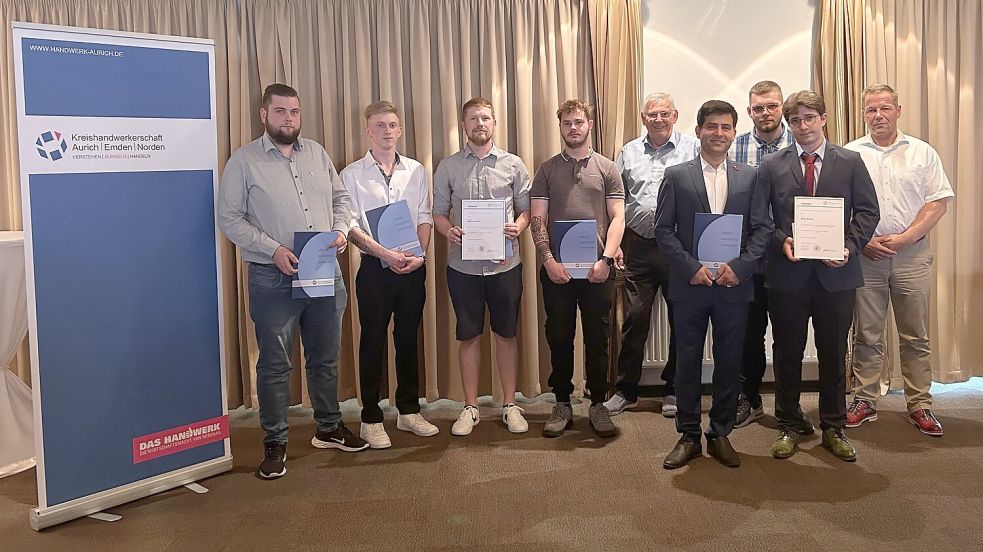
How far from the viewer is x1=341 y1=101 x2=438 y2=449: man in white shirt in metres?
4.18

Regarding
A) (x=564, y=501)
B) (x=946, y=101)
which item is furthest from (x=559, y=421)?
(x=946, y=101)

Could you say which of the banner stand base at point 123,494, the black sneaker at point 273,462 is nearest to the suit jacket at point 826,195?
the black sneaker at point 273,462

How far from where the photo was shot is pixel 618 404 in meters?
4.67

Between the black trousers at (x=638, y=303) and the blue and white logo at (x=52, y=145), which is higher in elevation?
the blue and white logo at (x=52, y=145)

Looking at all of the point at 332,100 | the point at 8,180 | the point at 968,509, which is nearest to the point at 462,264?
the point at 332,100

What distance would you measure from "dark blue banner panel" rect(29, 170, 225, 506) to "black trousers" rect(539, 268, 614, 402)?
5.40ft

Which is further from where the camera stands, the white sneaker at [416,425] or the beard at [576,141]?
the white sneaker at [416,425]

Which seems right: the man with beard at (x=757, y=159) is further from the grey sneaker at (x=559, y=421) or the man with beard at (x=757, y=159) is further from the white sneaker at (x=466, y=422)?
the white sneaker at (x=466, y=422)

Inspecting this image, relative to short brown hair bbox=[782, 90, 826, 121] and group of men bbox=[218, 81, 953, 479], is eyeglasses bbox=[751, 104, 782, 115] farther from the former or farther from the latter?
short brown hair bbox=[782, 90, 826, 121]

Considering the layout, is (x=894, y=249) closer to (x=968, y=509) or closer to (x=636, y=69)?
(x=968, y=509)

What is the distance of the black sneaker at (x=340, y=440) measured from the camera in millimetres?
4109

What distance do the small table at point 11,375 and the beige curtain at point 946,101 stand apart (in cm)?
471

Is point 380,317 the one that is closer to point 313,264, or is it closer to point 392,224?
point 392,224

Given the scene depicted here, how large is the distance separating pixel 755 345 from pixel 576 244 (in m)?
1.16
